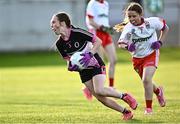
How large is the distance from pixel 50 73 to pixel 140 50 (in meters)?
14.5

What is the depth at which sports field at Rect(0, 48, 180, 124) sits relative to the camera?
11719 millimetres

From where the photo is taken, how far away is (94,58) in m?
11.3

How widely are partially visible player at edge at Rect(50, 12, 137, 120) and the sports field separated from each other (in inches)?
15.5

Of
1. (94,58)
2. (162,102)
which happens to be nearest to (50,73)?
(162,102)

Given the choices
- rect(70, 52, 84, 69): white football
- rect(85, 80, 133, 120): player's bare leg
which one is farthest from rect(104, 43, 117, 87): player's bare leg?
rect(70, 52, 84, 69): white football

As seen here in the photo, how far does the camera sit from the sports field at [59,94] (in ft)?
38.4

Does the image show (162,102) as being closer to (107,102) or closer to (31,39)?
(107,102)

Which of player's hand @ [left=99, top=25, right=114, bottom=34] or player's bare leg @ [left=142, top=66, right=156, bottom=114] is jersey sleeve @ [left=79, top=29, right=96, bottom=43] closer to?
player's bare leg @ [left=142, top=66, right=156, bottom=114]

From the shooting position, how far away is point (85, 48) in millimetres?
11430

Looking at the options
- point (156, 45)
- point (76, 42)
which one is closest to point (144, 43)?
point (156, 45)

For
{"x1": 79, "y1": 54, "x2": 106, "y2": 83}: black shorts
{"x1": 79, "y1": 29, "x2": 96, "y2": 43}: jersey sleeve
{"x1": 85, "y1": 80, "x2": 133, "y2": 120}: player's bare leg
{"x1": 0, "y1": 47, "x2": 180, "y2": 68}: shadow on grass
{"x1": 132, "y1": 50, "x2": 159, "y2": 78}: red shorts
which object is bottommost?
{"x1": 0, "y1": 47, "x2": 180, "y2": 68}: shadow on grass

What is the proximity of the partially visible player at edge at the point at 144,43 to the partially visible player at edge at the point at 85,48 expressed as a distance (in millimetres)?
953

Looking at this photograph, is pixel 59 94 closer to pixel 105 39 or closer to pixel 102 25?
pixel 105 39

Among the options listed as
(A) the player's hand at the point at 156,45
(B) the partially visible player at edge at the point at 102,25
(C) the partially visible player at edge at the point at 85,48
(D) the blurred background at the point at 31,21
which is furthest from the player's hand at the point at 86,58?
(D) the blurred background at the point at 31,21
